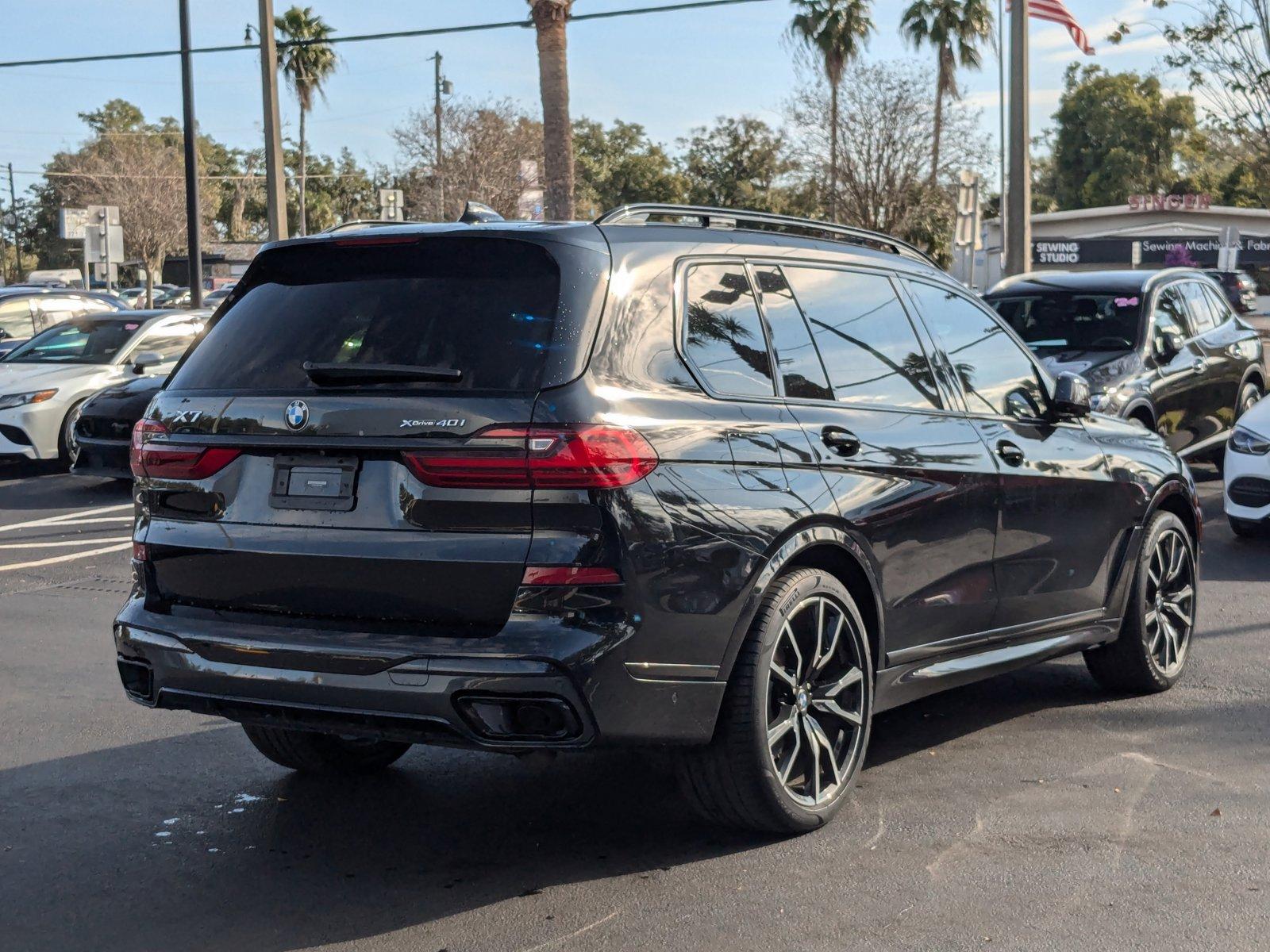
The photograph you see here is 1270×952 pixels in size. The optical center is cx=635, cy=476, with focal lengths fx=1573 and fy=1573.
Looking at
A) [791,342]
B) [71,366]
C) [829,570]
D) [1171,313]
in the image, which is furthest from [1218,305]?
[71,366]

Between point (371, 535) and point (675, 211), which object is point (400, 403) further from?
point (675, 211)

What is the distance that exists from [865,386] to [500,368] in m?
1.45

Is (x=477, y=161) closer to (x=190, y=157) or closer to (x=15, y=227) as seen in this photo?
(x=190, y=157)

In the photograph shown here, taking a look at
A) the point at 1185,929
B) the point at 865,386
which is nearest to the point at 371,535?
the point at 865,386

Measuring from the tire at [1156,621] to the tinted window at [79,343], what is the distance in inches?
476

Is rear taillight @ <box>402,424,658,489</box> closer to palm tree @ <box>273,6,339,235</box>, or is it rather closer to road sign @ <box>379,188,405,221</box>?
road sign @ <box>379,188,405,221</box>

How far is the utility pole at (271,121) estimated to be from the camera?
22.0 m

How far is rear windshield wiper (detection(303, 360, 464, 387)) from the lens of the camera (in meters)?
4.10

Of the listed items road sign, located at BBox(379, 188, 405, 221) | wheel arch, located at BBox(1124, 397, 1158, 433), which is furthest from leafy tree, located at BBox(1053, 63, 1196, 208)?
wheel arch, located at BBox(1124, 397, 1158, 433)

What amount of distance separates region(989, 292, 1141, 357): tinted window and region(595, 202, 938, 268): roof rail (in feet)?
20.6

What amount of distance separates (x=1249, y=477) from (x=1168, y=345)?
1933mm

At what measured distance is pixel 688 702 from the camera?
4133 millimetres

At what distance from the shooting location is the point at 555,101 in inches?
745

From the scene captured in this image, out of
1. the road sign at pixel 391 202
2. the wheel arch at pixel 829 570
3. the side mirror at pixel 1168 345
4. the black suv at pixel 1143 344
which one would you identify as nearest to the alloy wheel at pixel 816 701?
the wheel arch at pixel 829 570
